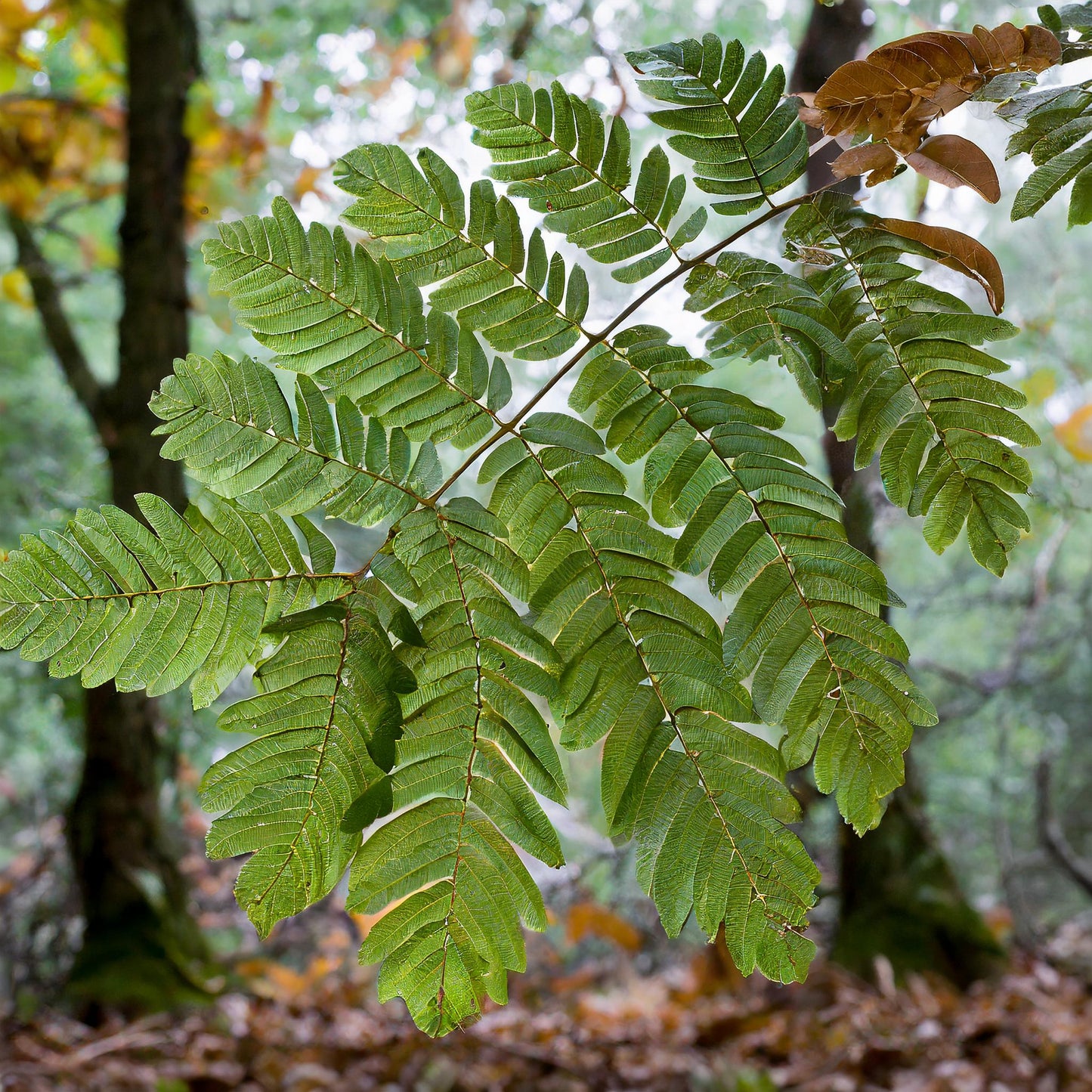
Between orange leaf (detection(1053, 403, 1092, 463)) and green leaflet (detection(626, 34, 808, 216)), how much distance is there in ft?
6.03

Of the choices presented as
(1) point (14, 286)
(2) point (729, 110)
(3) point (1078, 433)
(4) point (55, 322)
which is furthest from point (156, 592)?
(1) point (14, 286)

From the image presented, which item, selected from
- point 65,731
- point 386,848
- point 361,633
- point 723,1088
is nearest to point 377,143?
point 361,633

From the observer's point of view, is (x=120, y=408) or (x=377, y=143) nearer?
(x=377, y=143)

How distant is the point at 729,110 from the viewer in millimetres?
536

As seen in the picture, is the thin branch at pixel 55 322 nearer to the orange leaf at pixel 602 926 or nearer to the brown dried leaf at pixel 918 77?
the orange leaf at pixel 602 926

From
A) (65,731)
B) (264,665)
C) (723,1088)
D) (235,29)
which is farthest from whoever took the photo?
(235,29)

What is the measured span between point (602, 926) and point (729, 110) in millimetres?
2851

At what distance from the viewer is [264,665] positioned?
0.47 meters

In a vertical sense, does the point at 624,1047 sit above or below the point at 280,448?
below

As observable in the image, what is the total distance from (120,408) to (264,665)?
1.97 metres

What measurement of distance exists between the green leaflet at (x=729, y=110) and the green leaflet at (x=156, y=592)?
34 centimetres

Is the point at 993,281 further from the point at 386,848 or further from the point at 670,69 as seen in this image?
the point at 386,848

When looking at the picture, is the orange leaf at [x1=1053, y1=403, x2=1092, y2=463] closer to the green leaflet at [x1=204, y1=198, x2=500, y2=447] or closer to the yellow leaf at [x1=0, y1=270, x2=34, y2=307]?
the green leaflet at [x1=204, y1=198, x2=500, y2=447]

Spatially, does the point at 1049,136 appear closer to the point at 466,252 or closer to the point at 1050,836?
the point at 466,252
